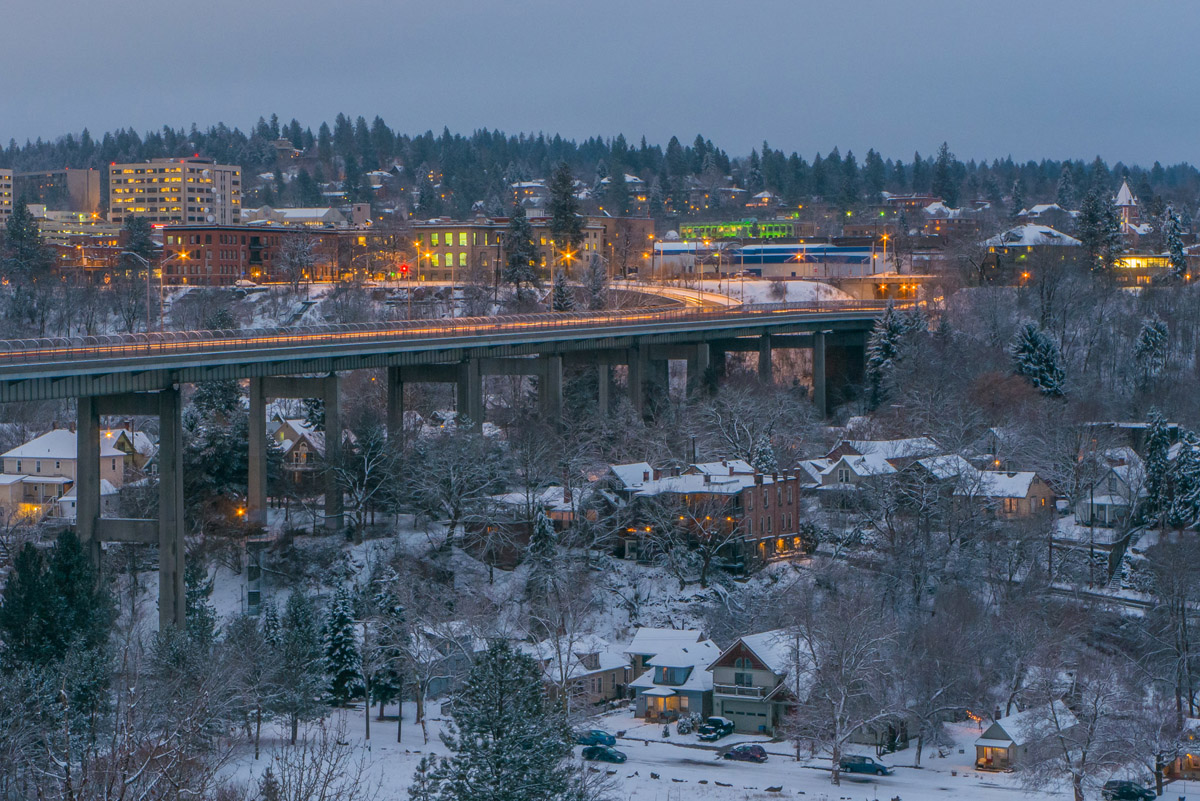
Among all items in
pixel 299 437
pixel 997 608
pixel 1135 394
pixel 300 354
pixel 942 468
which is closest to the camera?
pixel 997 608

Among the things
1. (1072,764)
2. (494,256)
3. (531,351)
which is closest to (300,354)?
(531,351)

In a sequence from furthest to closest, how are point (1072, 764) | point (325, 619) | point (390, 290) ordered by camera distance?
point (390, 290) → point (325, 619) → point (1072, 764)

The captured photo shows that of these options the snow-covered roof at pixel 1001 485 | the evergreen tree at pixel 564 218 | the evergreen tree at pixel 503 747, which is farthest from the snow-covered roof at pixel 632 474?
the evergreen tree at pixel 564 218

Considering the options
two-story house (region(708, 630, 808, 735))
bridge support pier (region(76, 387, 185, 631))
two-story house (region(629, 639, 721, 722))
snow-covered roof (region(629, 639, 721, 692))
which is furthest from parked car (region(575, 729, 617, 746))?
bridge support pier (region(76, 387, 185, 631))

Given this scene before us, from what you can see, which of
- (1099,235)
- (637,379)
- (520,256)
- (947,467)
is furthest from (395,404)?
(1099,235)

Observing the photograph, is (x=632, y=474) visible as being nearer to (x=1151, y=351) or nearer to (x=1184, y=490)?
(x=1184, y=490)

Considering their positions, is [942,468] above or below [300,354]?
below

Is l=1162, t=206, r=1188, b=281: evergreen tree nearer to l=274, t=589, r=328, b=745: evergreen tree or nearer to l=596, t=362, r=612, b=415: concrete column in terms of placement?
l=596, t=362, r=612, b=415: concrete column

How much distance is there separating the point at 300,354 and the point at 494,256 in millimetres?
77096

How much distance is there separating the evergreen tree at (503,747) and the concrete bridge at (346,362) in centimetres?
1873

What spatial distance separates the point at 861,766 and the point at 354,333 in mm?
27703

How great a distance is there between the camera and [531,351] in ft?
225

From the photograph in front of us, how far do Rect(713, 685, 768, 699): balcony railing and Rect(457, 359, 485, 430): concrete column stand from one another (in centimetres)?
2280

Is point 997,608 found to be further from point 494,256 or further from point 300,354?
point 494,256
